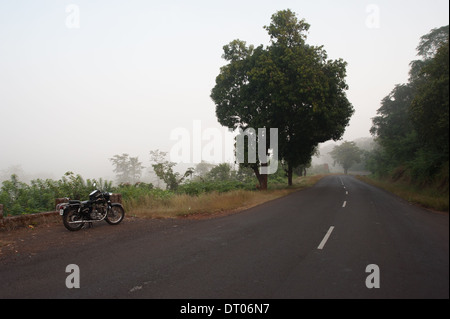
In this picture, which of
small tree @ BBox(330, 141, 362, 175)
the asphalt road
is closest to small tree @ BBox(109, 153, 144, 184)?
small tree @ BBox(330, 141, 362, 175)

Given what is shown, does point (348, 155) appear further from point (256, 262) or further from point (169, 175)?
point (256, 262)

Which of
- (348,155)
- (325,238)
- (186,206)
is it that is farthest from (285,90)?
(348,155)

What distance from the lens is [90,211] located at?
→ 9227 millimetres

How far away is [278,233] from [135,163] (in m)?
120

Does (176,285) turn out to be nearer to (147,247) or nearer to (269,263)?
(269,263)

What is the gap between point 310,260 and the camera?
5.29m

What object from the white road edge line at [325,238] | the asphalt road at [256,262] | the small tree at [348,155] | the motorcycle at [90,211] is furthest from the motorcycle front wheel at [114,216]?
the small tree at [348,155]

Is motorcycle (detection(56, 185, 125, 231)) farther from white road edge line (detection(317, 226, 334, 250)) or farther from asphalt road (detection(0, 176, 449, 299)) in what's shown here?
white road edge line (detection(317, 226, 334, 250))

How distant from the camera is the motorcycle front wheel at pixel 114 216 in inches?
380

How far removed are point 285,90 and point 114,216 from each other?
13981 mm

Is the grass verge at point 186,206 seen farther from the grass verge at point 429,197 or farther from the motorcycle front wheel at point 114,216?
the grass verge at point 429,197

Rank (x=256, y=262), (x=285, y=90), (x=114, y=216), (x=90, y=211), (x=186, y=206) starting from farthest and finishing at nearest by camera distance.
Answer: (x=285, y=90), (x=186, y=206), (x=114, y=216), (x=90, y=211), (x=256, y=262)

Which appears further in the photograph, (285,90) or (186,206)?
(285,90)
